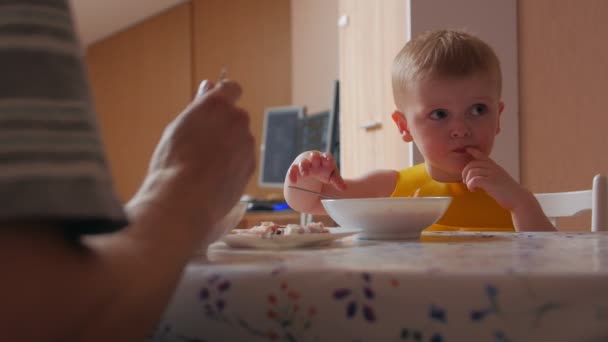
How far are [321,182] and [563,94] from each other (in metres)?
1.30

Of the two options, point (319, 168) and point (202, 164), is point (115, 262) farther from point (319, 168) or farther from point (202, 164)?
point (319, 168)

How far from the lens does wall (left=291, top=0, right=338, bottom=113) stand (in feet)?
13.9

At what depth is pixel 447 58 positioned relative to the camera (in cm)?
127

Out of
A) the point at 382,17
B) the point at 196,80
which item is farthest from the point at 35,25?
the point at 196,80

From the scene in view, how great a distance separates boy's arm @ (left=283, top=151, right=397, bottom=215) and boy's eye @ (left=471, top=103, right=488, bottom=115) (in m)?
0.29

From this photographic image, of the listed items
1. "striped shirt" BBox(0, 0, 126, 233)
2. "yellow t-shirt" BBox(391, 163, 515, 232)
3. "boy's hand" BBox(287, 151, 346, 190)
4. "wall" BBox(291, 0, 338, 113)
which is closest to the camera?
"striped shirt" BBox(0, 0, 126, 233)

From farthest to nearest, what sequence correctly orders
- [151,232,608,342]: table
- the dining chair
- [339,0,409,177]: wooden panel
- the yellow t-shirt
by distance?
1. [339,0,409,177]: wooden panel
2. the yellow t-shirt
3. the dining chair
4. [151,232,608,342]: table

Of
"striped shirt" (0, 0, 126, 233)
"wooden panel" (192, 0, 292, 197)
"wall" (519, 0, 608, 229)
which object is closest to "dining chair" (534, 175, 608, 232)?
"wall" (519, 0, 608, 229)

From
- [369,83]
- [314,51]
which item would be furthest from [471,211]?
[314,51]

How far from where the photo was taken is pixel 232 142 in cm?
57

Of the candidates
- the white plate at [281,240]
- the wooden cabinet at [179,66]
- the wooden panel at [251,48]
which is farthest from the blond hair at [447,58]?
the wooden cabinet at [179,66]

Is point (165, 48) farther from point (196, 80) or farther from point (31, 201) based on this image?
point (31, 201)

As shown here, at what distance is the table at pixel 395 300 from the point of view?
42 centimetres

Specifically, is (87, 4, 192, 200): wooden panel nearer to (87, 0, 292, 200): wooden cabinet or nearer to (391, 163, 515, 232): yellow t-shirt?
(87, 0, 292, 200): wooden cabinet
